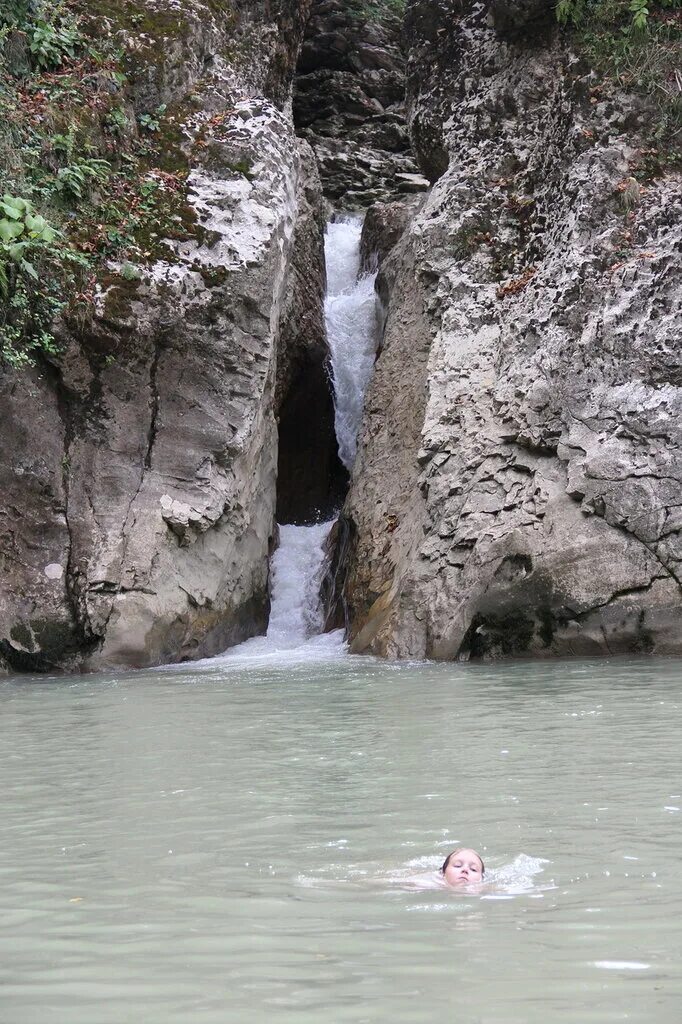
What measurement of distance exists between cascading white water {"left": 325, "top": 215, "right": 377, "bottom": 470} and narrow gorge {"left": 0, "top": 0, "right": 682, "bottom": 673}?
4.75 feet

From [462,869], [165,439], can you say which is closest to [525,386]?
[165,439]

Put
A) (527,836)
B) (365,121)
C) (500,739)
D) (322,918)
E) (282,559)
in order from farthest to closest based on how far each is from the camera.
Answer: (365,121) → (282,559) → (500,739) → (527,836) → (322,918)

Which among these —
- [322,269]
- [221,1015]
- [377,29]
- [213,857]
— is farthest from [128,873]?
[377,29]

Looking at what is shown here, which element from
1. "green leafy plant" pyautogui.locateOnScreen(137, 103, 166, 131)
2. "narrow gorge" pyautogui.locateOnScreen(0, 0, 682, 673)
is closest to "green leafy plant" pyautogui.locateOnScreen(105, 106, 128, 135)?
"narrow gorge" pyautogui.locateOnScreen(0, 0, 682, 673)

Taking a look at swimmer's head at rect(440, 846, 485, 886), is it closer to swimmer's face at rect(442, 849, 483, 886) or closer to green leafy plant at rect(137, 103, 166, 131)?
swimmer's face at rect(442, 849, 483, 886)

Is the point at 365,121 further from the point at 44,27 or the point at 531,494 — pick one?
the point at 531,494

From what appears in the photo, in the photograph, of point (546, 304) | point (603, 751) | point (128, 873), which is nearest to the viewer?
point (128, 873)

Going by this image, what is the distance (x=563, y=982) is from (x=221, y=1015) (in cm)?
99

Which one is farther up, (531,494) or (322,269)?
(322,269)

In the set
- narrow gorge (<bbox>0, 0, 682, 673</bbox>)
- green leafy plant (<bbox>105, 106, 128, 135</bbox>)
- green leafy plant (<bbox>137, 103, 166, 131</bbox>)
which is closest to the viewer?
narrow gorge (<bbox>0, 0, 682, 673</bbox>)

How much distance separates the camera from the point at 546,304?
14469 millimetres

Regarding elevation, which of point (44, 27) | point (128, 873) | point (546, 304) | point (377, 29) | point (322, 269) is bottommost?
point (128, 873)

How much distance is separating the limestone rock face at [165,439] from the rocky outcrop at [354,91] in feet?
37.0

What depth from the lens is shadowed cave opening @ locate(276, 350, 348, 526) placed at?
19156 mm
